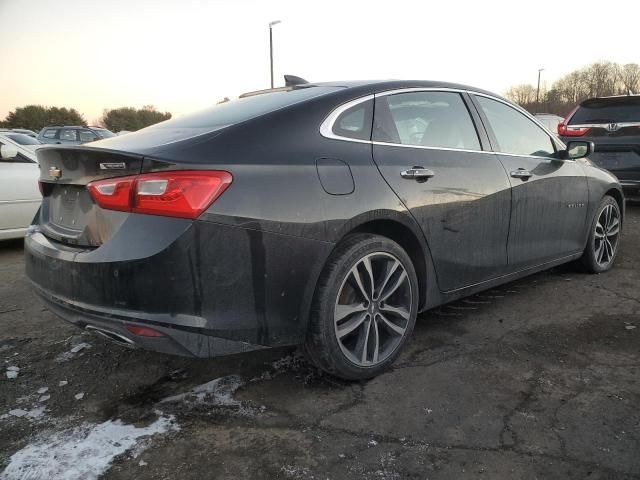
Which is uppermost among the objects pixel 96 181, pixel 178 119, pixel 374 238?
pixel 178 119

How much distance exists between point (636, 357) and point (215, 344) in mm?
2379

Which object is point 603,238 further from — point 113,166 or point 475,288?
point 113,166

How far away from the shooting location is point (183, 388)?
8.92 feet

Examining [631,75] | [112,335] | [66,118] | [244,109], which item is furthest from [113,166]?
[631,75]

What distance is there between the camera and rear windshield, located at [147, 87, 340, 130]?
2.63 metres

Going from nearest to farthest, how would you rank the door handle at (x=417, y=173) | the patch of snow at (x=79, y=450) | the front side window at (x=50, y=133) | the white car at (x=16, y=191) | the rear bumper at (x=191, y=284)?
the patch of snow at (x=79, y=450), the rear bumper at (x=191, y=284), the door handle at (x=417, y=173), the white car at (x=16, y=191), the front side window at (x=50, y=133)

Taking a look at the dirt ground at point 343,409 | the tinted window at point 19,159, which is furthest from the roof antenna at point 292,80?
the tinted window at point 19,159

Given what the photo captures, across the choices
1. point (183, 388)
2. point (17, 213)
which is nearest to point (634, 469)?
point (183, 388)

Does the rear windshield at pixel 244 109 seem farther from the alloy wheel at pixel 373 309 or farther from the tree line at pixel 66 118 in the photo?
the tree line at pixel 66 118

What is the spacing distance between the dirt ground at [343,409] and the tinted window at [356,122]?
50.0 inches

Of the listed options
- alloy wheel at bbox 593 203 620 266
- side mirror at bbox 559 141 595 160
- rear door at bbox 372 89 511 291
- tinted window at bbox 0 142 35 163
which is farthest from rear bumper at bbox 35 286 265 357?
tinted window at bbox 0 142 35 163

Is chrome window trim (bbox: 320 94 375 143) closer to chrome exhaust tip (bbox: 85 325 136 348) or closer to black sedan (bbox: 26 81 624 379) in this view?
black sedan (bbox: 26 81 624 379)

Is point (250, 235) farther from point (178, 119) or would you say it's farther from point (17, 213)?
point (17, 213)

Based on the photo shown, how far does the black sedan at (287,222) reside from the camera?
217cm
